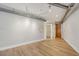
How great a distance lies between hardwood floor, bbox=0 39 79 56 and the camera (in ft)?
5.58

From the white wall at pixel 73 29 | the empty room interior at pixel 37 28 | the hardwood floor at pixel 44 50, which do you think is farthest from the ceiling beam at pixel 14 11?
the white wall at pixel 73 29

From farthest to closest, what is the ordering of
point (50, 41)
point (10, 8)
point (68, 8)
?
point (50, 41) → point (68, 8) → point (10, 8)

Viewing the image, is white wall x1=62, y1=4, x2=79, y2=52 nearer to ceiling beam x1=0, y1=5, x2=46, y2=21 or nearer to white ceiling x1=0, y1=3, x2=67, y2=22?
white ceiling x1=0, y1=3, x2=67, y2=22

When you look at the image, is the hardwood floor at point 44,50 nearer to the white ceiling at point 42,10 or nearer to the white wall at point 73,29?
the white wall at point 73,29

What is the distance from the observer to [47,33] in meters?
1.96

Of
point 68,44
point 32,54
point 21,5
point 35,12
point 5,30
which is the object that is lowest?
point 32,54

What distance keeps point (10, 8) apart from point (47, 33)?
90 cm

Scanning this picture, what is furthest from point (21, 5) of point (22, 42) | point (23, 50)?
point (23, 50)

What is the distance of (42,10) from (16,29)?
644 millimetres

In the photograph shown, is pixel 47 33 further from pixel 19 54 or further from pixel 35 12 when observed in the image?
pixel 19 54

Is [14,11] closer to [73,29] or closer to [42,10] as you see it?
[42,10]

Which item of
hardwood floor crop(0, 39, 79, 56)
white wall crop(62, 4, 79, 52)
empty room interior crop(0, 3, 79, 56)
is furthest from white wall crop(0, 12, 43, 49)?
white wall crop(62, 4, 79, 52)

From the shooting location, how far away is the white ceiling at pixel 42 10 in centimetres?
171

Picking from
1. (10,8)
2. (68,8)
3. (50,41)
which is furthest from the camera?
(50,41)
